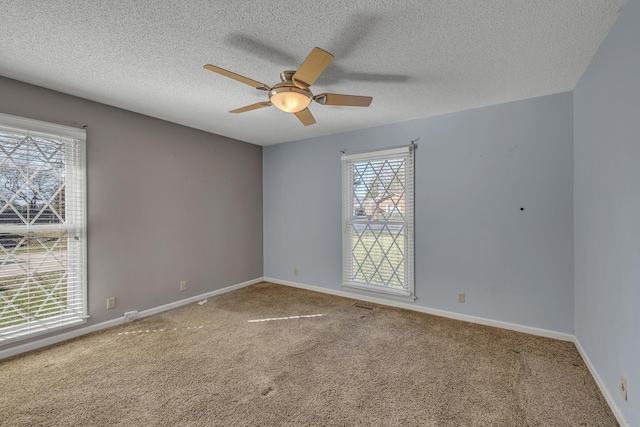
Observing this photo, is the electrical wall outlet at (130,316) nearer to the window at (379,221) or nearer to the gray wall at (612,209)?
the window at (379,221)

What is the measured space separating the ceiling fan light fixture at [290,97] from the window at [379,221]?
1.86 metres

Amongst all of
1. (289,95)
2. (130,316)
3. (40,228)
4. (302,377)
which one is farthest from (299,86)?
(130,316)

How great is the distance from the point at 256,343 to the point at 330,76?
2524 millimetres

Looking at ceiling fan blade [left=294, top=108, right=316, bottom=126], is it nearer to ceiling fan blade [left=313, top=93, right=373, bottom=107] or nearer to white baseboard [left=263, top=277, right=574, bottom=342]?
ceiling fan blade [left=313, top=93, right=373, bottom=107]

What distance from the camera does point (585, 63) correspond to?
86.2 inches

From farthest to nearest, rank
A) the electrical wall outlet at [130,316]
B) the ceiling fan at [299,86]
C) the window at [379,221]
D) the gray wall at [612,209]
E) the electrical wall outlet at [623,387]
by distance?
the window at [379,221] → the electrical wall outlet at [130,316] → the ceiling fan at [299,86] → the electrical wall outlet at [623,387] → the gray wall at [612,209]

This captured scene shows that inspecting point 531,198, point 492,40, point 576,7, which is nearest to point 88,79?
point 492,40

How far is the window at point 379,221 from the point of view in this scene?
364 cm

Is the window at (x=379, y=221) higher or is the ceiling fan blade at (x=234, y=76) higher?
the ceiling fan blade at (x=234, y=76)

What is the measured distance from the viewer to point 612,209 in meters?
1.80

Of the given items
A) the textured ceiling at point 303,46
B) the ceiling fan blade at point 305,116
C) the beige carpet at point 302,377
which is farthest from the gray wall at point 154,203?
the ceiling fan blade at point 305,116

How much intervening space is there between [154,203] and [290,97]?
2439 mm

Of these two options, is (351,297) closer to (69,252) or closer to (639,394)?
(639,394)

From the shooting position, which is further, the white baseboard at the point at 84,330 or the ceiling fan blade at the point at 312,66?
the white baseboard at the point at 84,330
